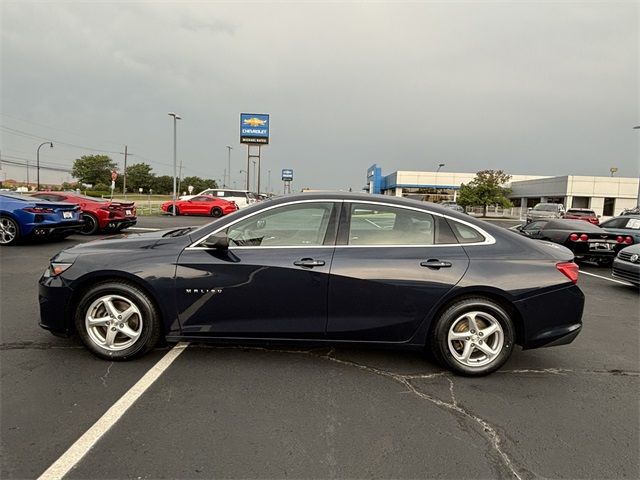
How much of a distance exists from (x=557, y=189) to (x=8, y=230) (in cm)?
5129

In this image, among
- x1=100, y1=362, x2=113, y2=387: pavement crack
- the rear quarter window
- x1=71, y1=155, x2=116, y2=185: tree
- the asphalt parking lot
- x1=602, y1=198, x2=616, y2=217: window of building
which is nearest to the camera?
the asphalt parking lot

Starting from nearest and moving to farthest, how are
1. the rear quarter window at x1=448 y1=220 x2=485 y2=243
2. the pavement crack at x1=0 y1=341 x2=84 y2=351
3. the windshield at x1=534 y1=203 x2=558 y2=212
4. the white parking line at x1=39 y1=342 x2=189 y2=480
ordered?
1. the white parking line at x1=39 y1=342 x2=189 y2=480
2. the rear quarter window at x1=448 y1=220 x2=485 y2=243
3. the pavement crack at x1=0 y1=341 x2=84 y2=351
4. the windshield at x1=534 y1=203 x2=558 y2=212

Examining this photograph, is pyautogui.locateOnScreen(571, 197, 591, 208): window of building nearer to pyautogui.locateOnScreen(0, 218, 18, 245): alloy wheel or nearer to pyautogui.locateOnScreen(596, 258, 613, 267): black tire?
pyautogui.locateOnScreen(596, 258, 613, 267): black tire

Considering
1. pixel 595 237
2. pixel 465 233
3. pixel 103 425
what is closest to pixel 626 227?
pixel 595 237

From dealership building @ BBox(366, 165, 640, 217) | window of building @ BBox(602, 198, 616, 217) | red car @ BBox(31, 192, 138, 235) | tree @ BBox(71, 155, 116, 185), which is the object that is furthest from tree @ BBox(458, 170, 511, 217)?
tree @ BBox(71, 155, 116, 185)

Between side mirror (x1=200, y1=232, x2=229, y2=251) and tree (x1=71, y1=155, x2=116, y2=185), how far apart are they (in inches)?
4380

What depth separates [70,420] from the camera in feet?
8.72

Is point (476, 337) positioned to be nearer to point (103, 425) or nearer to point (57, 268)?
point (103, 425)

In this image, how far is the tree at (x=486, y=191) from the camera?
145 ft

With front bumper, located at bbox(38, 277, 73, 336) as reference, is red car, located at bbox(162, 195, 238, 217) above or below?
above

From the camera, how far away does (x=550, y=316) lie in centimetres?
339

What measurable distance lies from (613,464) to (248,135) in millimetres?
46902

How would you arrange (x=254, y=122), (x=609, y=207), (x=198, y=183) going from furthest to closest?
(x=198, y=183), (x=254, y=122), (x=609, y=207)

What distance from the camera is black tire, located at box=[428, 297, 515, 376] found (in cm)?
337
